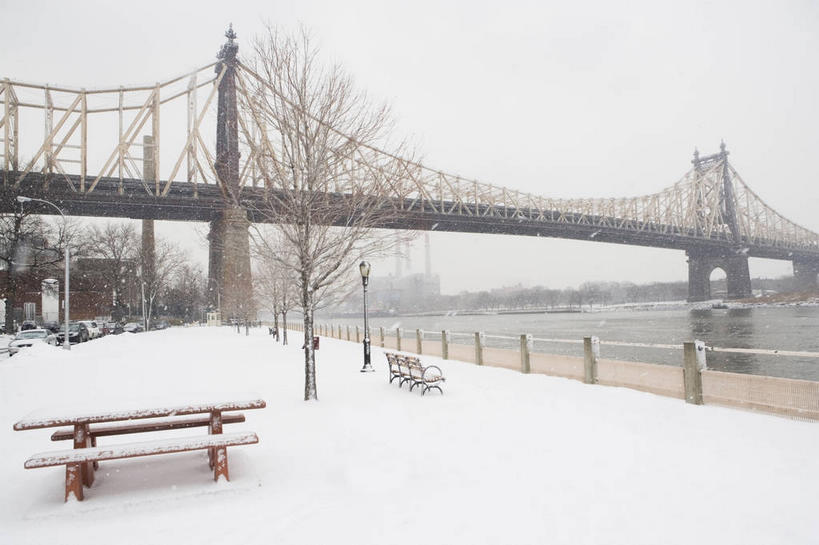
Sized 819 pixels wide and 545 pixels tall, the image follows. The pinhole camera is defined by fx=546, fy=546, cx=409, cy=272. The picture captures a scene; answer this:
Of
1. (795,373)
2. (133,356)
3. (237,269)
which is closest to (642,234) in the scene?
(237,269)

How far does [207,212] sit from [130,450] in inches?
2045

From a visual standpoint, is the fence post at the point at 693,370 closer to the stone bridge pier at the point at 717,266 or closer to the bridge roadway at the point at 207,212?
the bridge roadway at the point at 207,212

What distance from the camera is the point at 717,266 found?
81.8m

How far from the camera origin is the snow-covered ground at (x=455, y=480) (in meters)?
3.88

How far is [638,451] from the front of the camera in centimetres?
571

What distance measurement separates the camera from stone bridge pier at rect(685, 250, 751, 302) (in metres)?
77.9

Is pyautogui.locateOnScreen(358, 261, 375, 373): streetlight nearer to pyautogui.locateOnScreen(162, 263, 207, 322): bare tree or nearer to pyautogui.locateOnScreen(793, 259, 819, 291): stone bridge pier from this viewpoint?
pyautogui.locateOnScreen(162, 263, 207, 322): bare tree

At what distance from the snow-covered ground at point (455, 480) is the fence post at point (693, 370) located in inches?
9.5

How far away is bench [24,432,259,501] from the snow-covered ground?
16 cm

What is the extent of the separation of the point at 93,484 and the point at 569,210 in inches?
2969

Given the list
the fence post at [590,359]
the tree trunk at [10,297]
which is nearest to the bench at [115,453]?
the fence post at [590,359]

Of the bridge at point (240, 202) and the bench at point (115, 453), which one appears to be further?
the bridge at point (240, 202)

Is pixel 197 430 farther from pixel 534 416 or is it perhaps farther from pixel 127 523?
pixel 534 416

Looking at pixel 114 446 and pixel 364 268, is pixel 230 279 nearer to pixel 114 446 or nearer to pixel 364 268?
pixel 364 268
